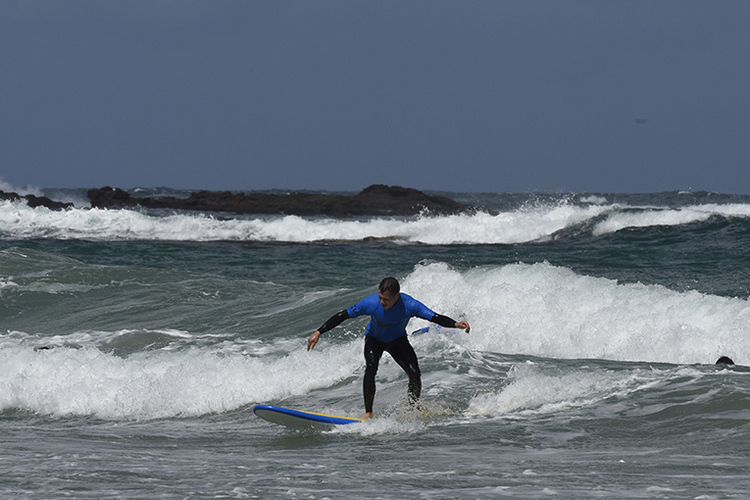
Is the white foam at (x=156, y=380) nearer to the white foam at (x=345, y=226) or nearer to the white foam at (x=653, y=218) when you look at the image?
the white foam at (x=345, y=226)

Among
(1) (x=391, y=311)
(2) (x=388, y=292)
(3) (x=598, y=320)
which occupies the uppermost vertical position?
(2) (x=388, y=292)

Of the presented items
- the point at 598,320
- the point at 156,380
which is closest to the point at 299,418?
the point at 156,380

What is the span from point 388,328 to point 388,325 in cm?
4

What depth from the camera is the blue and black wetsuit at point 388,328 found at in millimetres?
9328

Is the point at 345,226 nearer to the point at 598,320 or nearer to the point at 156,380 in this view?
the point at 598,320

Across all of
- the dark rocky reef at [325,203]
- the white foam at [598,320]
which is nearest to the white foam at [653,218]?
the dark rocky reef at [325,203]

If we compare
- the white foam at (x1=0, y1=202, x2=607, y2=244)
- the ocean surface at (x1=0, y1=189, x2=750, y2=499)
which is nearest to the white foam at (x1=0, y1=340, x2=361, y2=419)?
the ocean surface at (x1=0, y1=189, x2=750, y2=499)

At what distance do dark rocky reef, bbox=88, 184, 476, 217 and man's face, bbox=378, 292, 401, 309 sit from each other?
144ft

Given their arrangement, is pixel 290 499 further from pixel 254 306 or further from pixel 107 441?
pixel 254 306

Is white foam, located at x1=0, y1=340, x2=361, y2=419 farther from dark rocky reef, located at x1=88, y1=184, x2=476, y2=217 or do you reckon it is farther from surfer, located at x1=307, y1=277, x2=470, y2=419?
dark rocky reef, located at x1=88, y1=184, x2=476, y2=217

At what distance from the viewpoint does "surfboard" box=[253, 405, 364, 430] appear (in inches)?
354

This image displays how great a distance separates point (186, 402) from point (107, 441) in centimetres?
217

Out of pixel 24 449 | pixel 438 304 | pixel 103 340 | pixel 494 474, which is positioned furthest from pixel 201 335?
pixel 494 474

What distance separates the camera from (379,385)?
37.4 ft
